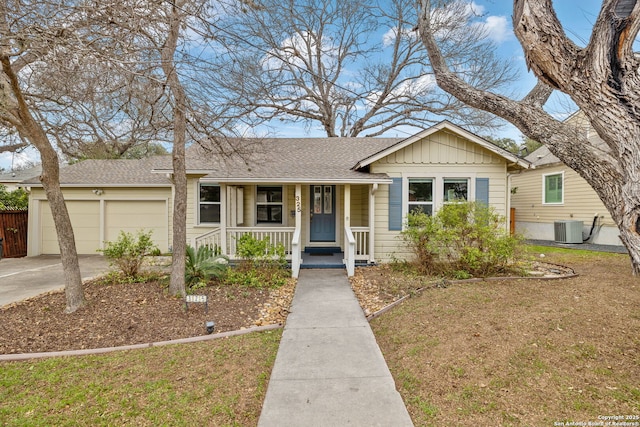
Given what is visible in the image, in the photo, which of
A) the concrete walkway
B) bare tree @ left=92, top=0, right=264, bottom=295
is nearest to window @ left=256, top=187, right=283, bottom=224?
Answer: bare tree @ left=92, top=0, right=264, bottom=295

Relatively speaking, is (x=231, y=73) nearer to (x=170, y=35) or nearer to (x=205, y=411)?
(x=170, y=35)

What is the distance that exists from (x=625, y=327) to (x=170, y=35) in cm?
768

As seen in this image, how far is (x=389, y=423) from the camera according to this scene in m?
2.65

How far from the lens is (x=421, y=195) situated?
909cm

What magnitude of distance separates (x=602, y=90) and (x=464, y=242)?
4.67 meters

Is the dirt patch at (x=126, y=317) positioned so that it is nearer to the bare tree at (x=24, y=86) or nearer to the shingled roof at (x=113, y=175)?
the bare tree at (x=24, y=86)

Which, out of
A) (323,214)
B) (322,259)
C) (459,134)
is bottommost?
(322,259)

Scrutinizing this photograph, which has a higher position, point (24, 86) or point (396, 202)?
point (24, 86)

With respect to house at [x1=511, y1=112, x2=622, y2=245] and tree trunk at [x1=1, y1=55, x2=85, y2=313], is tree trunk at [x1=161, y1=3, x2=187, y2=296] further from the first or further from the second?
house at [x1=511, y1=112, x2=622, y2=245]

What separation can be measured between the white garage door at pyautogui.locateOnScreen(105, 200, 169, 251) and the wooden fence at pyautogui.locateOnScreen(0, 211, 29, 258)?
2.84 metres

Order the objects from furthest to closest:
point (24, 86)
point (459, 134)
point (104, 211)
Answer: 1. point (104, 211)
2. point (459, 134)
3. point (24, 86)

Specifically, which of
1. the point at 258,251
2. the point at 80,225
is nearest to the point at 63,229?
the point at 258,251

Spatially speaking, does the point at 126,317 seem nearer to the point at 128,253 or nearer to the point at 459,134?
the point at 128,253

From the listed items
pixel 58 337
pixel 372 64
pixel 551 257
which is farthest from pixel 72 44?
pixel 372 64
